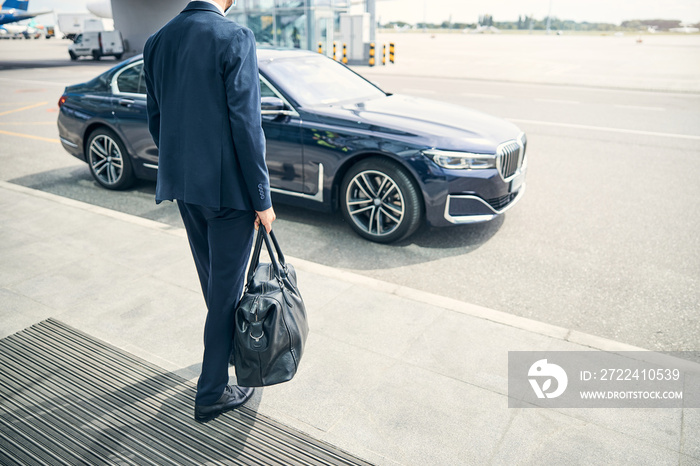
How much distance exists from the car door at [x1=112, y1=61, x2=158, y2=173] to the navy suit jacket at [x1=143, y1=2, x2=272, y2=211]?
12.5ft

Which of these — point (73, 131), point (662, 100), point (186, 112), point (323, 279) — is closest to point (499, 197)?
point (323, 279)

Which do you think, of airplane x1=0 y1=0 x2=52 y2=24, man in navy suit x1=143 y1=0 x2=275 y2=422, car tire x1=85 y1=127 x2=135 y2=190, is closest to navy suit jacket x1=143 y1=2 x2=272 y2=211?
man in navy suit x1=143 y1=0 x2=275 y2=422

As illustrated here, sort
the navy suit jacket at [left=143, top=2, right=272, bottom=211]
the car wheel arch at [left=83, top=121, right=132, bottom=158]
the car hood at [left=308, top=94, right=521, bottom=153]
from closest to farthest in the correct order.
Result: 1. the navy suit jacket at [left=143, top=2, right=272, bottom=211]
2. the car hood at [left=308, top=94, right=521, bottom=153]
3. the car wheel arch at [left=83, top=121, right=132, bottom=158]

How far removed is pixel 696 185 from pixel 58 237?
704 centimetres

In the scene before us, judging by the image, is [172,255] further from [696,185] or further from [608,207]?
[696,185]

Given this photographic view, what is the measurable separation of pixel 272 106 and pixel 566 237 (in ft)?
9.69

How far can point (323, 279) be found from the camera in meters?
A: 4.25

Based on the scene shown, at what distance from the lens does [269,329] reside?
2.45 m

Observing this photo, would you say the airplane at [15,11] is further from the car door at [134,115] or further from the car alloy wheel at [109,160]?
the car door at [134,115]

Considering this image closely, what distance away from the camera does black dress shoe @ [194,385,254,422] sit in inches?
107

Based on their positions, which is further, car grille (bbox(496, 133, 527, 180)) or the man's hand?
car grille (bbox(496, 133, 527, 180))

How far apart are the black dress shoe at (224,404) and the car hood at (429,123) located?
2.71 meters

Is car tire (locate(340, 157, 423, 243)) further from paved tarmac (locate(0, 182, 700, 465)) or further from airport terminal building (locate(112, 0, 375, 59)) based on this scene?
airport terminal building (locate(112, 0, 375, 59))

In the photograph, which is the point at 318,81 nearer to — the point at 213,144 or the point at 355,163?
the point at 355,163
